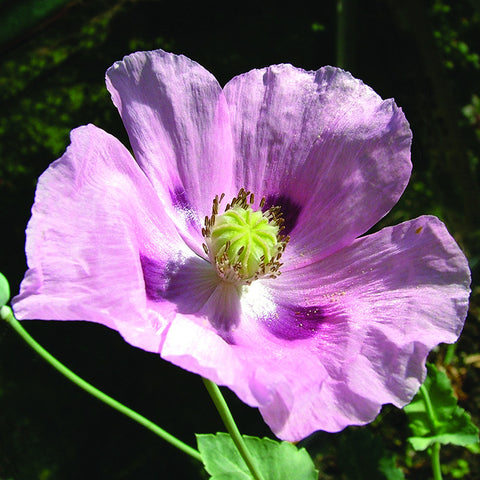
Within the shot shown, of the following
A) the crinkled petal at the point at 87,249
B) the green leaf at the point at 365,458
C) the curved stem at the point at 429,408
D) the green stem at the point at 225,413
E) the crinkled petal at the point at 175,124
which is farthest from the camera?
the green leaf at the point at 365,458

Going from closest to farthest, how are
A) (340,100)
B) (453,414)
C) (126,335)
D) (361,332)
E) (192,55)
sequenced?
1. (126,335)
2. (361,332)
3. (340,100)
4. (453,414)
5. (192,55)

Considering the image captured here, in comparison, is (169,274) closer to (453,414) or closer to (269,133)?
(269,133)

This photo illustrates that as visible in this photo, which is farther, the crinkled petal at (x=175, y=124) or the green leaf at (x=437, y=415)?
the green leaf at (x=437, y=415)

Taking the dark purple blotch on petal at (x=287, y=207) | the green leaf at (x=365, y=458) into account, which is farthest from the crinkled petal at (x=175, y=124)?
the green leaf at (x=365, y=458)

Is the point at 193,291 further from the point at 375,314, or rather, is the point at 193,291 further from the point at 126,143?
the point at 126,143

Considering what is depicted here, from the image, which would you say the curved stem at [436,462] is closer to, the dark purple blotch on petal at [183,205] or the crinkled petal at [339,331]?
the crinkled petal at [339,331]

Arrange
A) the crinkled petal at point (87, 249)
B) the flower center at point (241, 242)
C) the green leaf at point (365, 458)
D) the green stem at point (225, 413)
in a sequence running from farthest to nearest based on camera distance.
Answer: the green leaf at point (365, 458)
the flower center at point (241, 242)
the green stem at point (225, 413)
the crinkled petal at point (87, 249)

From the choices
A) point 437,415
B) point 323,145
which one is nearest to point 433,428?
point 437,415

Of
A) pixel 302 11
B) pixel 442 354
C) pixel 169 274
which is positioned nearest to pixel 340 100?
pixel 169 274
